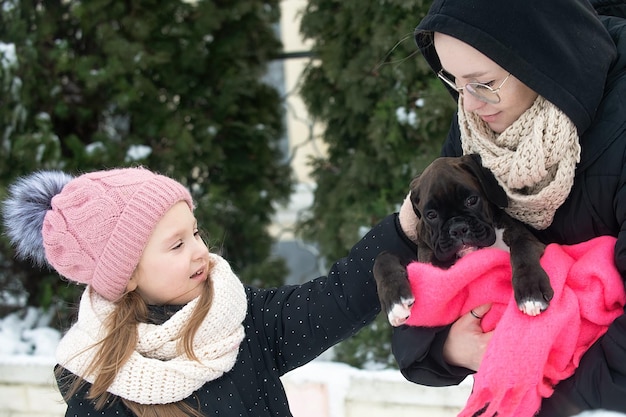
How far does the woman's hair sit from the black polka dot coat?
47 millimetres

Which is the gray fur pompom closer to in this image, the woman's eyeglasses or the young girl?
the young girl

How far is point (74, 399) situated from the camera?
1.97m

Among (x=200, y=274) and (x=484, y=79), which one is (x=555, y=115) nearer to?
(x=484, y=79)

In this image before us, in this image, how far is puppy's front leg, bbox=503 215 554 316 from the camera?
1.58 metres

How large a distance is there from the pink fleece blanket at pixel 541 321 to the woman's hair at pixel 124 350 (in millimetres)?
694

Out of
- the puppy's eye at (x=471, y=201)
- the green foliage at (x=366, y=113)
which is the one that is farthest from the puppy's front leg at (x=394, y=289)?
the green foliage at (x=366, y=113)

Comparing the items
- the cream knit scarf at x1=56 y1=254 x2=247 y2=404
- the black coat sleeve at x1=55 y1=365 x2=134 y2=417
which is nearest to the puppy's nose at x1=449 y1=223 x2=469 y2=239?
the cream knit scarf at x1=56 y1=254 x2=247 y2=404

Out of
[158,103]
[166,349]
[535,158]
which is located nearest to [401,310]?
[535,158]

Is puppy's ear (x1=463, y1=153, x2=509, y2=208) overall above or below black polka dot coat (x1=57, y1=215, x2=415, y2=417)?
above

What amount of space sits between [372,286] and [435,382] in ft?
1.14

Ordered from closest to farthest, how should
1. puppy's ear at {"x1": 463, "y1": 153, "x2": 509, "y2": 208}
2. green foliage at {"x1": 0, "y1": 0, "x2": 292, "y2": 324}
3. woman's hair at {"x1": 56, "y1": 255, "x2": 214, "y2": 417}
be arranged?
puppy's ear at {"x1": 463, "y1": 153, "x2": 509, "y2": 208} < woman's hair at {"x1": 56, "y1": 255, "x2": 214, "y2": 417} < green foliage at {"x1": 0, "y1": 0, "x2": 292, "y2": 324}

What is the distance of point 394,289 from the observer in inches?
69.1

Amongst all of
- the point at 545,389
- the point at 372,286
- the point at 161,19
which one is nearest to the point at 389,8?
the point at 161,19

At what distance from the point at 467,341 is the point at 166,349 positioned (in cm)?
87
